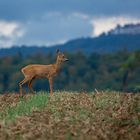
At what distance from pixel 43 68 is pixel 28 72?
412mm

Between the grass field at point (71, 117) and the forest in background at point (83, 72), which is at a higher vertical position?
the grass field at point (71, 117)

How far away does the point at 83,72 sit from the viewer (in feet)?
387

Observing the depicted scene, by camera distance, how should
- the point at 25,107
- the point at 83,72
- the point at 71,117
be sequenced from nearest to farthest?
the point at 71,117, the point at 25,107, the point at 83,72

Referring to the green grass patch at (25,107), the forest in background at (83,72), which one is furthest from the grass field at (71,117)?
the forest in background at (83,72)

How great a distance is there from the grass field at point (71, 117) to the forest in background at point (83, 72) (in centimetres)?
7607

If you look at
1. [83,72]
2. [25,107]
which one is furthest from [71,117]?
[83,72]

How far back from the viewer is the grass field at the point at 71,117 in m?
14.4

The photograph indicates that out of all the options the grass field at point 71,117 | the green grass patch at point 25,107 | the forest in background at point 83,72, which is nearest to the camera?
the grass field at point 71,117

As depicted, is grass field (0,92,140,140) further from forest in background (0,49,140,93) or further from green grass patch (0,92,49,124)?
forest in background (0,49,140,93)

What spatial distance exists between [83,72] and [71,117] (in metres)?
102

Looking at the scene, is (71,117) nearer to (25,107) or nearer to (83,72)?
(25,107)

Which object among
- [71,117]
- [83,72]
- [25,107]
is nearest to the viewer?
[71,117]

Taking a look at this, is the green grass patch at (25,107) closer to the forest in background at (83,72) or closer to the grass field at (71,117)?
the grass field at (71,117)

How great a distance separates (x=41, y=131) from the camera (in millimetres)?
14562
